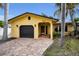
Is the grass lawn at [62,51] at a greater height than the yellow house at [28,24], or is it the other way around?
the yellow house at [28,24]

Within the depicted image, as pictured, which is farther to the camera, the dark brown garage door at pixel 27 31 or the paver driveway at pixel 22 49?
the dark brown garage door at pixel 27 31

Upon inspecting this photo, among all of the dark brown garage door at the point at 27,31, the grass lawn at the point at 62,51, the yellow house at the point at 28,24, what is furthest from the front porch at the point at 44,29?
the grass lawn at the point at 62,51

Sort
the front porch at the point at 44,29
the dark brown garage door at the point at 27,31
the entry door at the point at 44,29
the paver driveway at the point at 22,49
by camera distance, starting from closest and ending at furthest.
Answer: the paver driveway at the point at 22,49 → the dark brown garage door at the point at 27,31 → the front porch at the point at 44,29 → the entry door at the point at 44,29

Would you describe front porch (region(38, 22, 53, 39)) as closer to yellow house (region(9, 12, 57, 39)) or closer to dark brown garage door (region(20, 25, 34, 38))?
yellow house (region(9, 12, 57, 39))

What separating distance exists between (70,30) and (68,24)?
928 mm

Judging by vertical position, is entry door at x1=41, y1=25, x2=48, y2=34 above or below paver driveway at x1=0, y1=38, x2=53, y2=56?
above

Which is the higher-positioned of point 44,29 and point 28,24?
point 28,24

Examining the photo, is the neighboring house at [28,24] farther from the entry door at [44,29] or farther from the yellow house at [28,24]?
the entry door at [44,29]

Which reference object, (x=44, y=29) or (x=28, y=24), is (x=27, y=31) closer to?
(x=28, y=24)

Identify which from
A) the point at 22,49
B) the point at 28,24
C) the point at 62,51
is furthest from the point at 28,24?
the point at 62,51

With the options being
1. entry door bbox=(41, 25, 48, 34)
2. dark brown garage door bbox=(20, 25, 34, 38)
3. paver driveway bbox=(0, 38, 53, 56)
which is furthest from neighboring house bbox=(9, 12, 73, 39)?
paver driveway bbox=(0, 38, 53, 56)

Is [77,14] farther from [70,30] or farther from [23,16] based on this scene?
[23,16]

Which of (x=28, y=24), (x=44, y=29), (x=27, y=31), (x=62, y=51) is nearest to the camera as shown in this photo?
(x=62, y=51)

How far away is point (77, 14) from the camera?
29.9 meters
